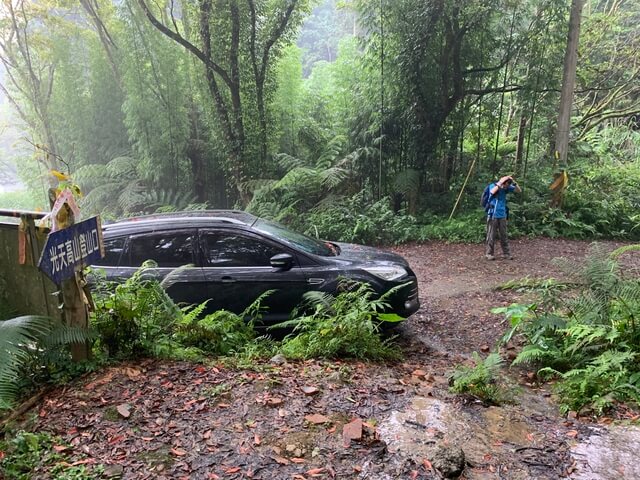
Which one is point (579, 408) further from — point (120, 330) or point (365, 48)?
point (365, 48)

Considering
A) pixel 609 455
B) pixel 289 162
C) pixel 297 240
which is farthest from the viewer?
pixel 289 162

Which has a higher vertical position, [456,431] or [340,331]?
Answer: [340,331]

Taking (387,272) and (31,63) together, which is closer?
(387,272)

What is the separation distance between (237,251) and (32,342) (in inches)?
89.6

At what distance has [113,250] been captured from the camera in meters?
4.99

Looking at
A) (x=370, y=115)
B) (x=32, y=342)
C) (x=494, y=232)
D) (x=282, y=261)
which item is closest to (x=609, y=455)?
(x=282, y=261)

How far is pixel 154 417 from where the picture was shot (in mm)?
2842

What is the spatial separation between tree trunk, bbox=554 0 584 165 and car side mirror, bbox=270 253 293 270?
30.6 feet

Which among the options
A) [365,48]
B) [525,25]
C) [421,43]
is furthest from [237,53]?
[525,25]

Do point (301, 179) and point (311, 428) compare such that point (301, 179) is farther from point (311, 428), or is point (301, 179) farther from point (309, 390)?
point (311, 428)

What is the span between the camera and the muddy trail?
242cm

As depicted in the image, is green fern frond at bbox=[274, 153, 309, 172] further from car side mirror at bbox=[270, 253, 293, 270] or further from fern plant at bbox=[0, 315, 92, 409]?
fern plant at bbox=[0, 315, 92, 409]

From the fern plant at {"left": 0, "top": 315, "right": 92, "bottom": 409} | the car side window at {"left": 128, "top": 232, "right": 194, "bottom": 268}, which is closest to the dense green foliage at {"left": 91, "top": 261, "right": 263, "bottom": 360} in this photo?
the fern plant at {"left": 0, "top": 315, "right": 92, "bottom": 409}

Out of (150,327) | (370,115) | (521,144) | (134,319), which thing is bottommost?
(150,327)
